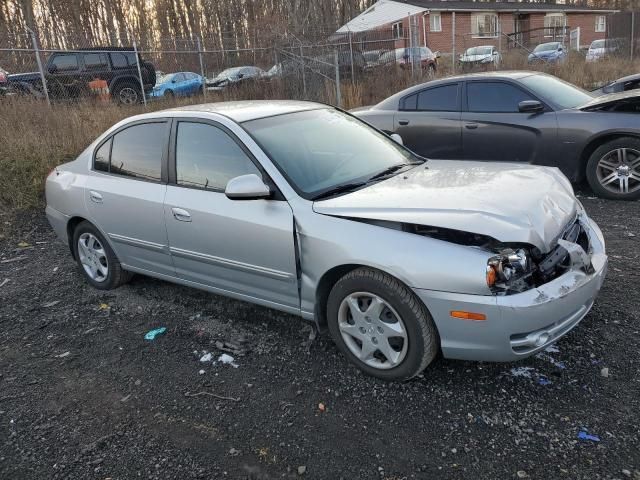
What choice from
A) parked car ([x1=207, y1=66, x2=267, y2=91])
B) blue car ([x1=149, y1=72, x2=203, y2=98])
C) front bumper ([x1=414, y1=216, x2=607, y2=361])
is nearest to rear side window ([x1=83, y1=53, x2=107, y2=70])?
blue car ([x1=149, y1=72, x2=203, y2=98])

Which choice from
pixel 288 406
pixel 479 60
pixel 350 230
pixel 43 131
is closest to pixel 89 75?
pixel 43 131

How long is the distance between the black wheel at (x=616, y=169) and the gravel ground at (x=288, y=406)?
8.02ft

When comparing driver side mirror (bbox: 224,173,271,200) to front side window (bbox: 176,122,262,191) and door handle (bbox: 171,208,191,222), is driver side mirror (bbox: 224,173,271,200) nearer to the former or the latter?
front side window (bbox: 176,122,262,191)

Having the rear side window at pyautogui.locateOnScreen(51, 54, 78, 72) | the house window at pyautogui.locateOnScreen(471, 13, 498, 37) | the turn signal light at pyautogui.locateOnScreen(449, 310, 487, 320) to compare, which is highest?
the house window at pyautogui.locateOnScreen(471, 13, 498, 37)

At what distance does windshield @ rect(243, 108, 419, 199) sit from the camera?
3496mm

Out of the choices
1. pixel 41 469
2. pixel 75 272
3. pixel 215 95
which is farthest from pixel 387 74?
pixel 41 469

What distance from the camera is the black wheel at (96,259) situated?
185 inches

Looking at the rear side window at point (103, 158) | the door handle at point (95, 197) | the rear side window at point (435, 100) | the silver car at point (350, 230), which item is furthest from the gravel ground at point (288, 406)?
the rear side window at point (435, 100)

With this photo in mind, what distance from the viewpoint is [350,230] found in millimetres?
3053

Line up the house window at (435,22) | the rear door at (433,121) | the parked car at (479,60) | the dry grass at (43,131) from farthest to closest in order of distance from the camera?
1. the house window at (435,22)
2. the parked car at (479,60)
3. the dry grass at (43,131)
4. the rear door at (433,121)

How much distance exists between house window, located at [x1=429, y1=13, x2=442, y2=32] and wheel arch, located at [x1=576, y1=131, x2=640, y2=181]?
3301cm

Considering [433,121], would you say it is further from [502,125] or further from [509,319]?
[509,319]

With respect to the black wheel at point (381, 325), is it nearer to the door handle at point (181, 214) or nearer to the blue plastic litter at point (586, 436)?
the blue plastic litter at point (586, 436)

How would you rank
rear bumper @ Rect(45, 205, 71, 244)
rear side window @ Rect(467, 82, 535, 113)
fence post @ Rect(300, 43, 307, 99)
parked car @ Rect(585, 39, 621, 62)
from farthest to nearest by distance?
parked car @ Rect(585, 39, 621, 62), fence post @ Rect(300, 43, 307, 99), rear side window @ Rect(467, 82, 535, 113), rear bumper @ Rect(45, 205, 71, 244)
